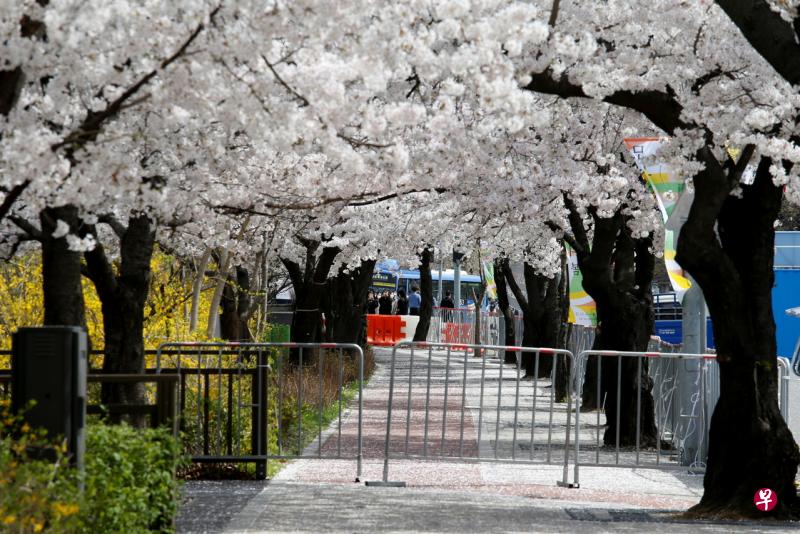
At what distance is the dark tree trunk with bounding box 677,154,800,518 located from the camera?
10312 mm

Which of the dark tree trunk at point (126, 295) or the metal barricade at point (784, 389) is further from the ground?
the dark tree trunk at point (126, 295)

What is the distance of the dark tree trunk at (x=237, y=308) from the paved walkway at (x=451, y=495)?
611cm

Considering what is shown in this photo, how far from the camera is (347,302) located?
107 ft

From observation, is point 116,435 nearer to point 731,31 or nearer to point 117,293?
point 117,293

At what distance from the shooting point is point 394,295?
65.3 metres

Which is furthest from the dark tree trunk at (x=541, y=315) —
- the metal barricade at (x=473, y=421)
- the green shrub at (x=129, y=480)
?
the green shrub at (x=129, y=480)

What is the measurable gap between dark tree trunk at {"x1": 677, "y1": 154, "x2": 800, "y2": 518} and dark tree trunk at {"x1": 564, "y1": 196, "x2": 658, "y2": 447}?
5803 mm

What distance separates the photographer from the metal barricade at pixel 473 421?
12.7m

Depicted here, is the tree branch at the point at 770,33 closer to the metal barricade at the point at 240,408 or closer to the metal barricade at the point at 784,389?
the metal barricade at the point at 784,389

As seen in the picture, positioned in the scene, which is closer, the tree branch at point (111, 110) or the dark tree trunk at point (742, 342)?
the tree branch at point (111, 110)

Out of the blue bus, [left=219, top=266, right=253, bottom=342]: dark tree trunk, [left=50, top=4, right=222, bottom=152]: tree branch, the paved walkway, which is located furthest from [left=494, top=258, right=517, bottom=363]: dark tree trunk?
[left=50, top=4, right=222, bottom=152]: tree branch

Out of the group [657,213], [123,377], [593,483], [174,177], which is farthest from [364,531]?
[657,213]

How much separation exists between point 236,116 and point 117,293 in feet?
17.1

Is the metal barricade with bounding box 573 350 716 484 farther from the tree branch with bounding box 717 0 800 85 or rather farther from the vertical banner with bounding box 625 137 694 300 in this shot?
the tree branch with bounding box 717 0 800 85
